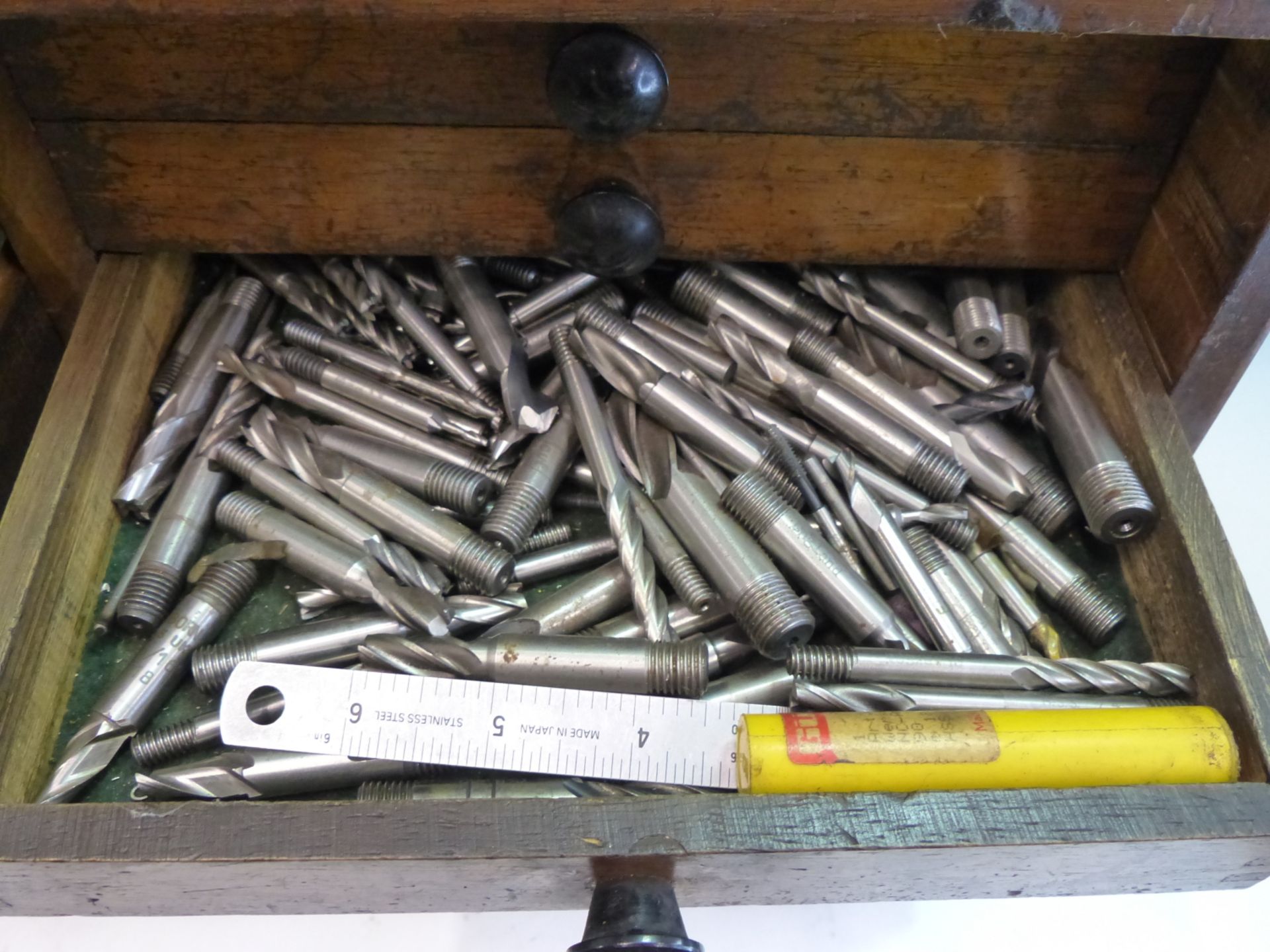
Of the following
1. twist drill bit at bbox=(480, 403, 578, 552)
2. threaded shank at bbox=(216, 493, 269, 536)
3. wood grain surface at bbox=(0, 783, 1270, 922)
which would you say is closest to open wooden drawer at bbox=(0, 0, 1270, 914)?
wood grain surface at bbox=(0, 783, 1270, 922)

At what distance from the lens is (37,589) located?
2.92 ft

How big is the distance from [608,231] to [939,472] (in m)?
0.39

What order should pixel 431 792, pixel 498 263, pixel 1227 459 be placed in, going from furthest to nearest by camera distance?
pixel 1227 459
pixel 498 263
pixel 431 792

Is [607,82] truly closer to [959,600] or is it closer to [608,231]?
[608,231]

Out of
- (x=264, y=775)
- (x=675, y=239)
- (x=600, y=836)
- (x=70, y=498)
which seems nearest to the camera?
(x=600, y=836)

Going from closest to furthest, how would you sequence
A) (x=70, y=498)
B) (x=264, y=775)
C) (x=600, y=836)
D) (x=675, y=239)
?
(x=600, y=836)
(x=264, y=775)
(x=70, y=498)
(x=675, y=239)

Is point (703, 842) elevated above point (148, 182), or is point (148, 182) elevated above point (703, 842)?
point (148, 182)

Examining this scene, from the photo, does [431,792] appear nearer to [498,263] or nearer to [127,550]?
[127,550]

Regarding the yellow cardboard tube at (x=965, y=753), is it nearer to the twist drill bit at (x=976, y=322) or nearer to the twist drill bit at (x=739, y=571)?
the twist drill bit at (x=739, y=571)

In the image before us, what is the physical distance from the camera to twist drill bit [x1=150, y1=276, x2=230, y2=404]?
112 centimetres

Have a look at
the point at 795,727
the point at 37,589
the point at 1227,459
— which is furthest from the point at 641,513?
the point at 1227,459

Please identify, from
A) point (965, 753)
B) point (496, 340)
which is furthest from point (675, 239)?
point (965, 753)

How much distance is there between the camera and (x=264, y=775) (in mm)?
852

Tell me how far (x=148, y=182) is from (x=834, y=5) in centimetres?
69
